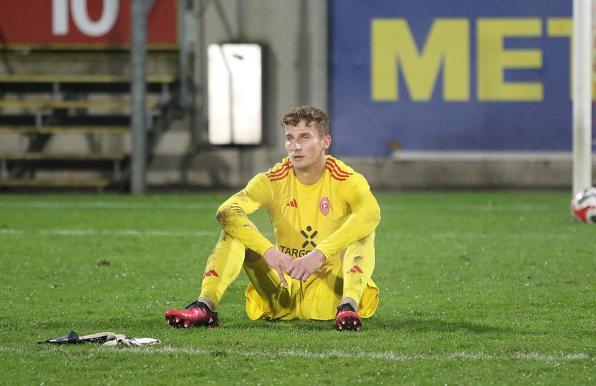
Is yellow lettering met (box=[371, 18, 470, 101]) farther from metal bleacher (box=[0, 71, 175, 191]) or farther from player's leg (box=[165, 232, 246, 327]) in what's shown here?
player's leg (box=[165, 232, 246, 327])

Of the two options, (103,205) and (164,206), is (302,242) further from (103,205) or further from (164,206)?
(103,205)

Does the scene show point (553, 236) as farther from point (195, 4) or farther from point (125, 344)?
point (195, 4)

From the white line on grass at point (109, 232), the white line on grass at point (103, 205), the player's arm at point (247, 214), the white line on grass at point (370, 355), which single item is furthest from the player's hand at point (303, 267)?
the white line on grass at point (103, 205)

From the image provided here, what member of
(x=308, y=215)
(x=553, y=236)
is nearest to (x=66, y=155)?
(x=553, y=236)

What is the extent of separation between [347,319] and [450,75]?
40.7 feet

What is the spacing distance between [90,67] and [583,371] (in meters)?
14.3

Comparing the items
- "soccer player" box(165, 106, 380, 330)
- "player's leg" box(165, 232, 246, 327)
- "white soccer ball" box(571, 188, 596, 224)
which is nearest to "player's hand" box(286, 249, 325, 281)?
"soccer player" box(165, 106, 380, 330)

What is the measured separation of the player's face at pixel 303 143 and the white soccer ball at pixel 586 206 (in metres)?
6.82

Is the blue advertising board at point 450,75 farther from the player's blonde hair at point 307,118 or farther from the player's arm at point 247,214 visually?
the player's blonde hair at point 307,118

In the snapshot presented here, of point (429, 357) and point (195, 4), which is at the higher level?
point (195, 4)

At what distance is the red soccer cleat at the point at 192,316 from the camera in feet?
21.6

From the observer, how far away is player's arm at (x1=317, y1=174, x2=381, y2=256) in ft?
21.5

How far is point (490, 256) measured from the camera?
10.5m

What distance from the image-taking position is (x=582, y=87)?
1355 centimetres
